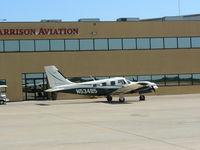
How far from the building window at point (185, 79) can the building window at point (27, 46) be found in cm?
1620

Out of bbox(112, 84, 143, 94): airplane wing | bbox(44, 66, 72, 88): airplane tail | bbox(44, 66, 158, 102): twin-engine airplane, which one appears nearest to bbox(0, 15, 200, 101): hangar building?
bbox(44, 66, 72, 88): airplane tail

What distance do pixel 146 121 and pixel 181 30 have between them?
101ft

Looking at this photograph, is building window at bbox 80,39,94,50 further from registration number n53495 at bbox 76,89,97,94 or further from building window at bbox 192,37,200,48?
building window at bbox 192,37,200,48

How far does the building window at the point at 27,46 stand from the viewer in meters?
43.7

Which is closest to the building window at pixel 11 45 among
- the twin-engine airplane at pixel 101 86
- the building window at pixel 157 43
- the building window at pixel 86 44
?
the building window at pixel 86 44

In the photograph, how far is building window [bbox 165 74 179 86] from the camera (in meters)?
47.2

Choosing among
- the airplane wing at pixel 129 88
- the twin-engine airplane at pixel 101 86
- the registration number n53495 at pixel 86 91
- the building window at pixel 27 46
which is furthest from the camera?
the building window at pixel 27 46

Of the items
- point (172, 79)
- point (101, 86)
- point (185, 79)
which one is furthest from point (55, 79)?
point (185, 79)

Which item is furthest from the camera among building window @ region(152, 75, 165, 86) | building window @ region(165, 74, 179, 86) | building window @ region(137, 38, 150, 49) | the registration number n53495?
building window @ region(165, 74, 179, 86)

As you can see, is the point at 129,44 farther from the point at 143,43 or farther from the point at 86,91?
the point at 86,91

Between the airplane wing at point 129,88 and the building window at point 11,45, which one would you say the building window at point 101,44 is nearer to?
the building window at point 11,45

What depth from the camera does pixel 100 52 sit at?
45406 mm

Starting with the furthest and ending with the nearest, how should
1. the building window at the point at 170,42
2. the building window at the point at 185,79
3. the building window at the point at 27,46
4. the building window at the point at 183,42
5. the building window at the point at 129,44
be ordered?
the building window at the point at 183,42, the building window at the point at 185,79, the building window at the point at 170,42, the building window at the point at 129,44, the building window at the point at 27,46

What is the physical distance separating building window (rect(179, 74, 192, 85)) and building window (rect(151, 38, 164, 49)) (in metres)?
3.91
